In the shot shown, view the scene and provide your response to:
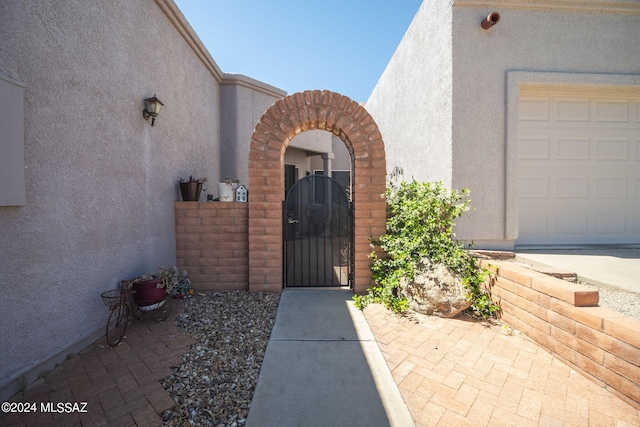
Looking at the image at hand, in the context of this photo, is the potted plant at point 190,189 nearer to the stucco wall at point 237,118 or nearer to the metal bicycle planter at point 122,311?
the metal bicycle planter at point 122,311

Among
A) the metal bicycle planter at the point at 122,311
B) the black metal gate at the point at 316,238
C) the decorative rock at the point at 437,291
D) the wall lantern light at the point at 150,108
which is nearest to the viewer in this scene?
the metal bicycle planter at the point at 122,311

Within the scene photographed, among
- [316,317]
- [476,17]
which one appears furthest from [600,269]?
[476,17]

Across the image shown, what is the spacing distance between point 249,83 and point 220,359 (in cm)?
715

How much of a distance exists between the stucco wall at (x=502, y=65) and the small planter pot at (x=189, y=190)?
4305 mm

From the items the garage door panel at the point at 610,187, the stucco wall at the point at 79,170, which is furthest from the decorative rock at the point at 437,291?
the stucco wall at the point at 79,170

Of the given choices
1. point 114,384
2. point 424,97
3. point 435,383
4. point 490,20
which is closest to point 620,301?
point 435,383

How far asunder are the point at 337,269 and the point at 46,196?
4432 mm

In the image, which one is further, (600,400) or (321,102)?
(321,102)

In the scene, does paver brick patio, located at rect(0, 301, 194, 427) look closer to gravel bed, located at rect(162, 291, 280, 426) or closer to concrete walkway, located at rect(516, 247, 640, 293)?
gravel bed, located at rect(162, 291, 280, 426)

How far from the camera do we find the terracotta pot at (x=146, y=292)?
3.15 meters

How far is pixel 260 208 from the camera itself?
4.15 meters

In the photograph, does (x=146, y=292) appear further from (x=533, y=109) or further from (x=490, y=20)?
(x=533, y=109)

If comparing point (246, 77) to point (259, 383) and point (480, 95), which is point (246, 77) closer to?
point (480, 95)

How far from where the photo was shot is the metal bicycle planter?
2.90 m
